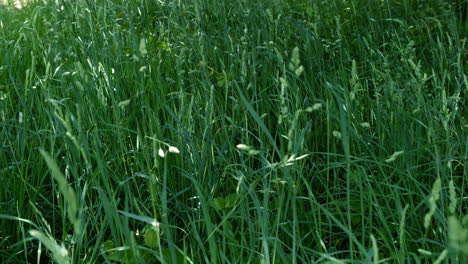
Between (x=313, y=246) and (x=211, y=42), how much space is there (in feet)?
4.73

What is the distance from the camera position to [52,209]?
75.7 inches

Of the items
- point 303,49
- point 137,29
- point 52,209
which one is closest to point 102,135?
point 52,209

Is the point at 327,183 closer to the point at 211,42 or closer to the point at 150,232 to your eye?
the point at 150,232

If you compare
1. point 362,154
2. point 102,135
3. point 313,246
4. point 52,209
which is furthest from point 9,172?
point 362,154

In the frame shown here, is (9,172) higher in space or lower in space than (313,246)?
higher

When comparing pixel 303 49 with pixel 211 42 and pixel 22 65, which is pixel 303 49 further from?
pixel 22 65

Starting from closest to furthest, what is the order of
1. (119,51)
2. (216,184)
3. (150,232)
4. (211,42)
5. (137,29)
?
1. (150,232)
2. (216,184)
3. (119,51)
4. (211,42)
5. (137,29)

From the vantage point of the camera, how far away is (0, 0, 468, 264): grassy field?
141 cm

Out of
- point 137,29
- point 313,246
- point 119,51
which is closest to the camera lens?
point 313,246

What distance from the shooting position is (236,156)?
2.02m

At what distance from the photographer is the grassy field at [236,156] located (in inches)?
55.6

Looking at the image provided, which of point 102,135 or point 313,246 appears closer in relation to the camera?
point 313,246

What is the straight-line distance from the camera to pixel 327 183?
184cm

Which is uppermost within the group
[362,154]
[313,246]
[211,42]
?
[211,42]
